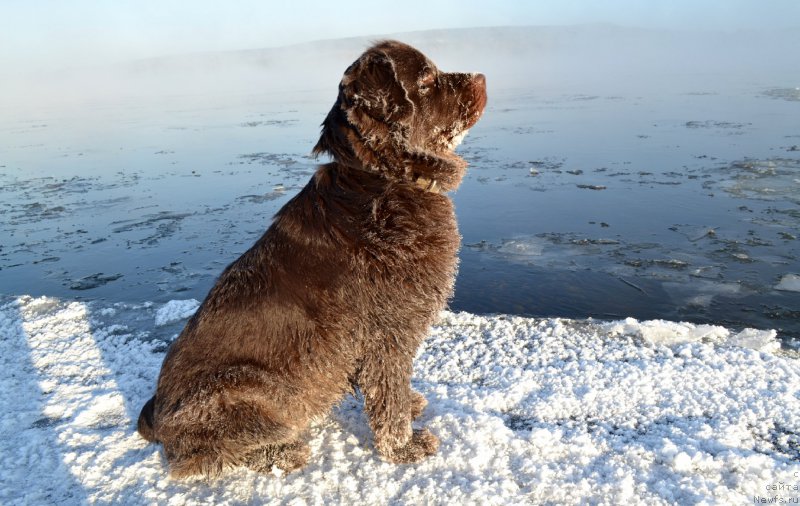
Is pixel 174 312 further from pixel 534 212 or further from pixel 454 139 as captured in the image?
pixel 534 212

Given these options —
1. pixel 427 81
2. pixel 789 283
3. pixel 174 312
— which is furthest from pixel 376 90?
pixel 789 283

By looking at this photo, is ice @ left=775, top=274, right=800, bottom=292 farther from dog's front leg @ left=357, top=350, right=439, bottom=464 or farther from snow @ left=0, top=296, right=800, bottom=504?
dog's front leg @ left=357, top=350, right=439, bottom=464

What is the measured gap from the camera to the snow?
2.81 meters

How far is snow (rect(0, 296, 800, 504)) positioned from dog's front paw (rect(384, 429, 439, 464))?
0.05 meters

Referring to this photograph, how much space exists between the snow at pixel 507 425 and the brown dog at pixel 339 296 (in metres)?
0.26

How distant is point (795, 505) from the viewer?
2570 mm

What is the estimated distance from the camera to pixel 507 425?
336cm

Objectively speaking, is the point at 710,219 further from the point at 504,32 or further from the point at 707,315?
the point at 504,32

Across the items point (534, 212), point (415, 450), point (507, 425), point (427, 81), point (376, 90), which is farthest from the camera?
point (534, 212)

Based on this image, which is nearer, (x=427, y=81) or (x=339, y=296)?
(x=339, y=296)

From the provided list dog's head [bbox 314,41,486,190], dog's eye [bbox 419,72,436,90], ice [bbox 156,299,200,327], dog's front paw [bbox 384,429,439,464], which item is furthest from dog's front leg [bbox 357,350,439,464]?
ice [bbox 156,299,200,327]

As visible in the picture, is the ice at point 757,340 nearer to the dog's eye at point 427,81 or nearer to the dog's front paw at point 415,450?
the dog's front paw at point 415,450

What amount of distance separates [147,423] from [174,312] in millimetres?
2656

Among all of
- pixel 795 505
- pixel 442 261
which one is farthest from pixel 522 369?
pixel 795 505
